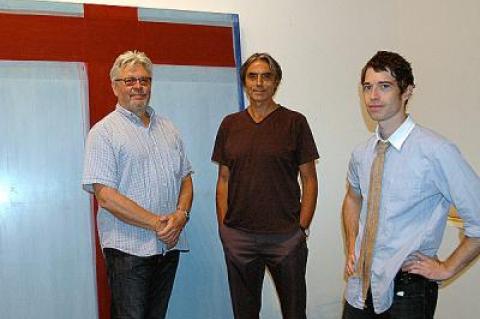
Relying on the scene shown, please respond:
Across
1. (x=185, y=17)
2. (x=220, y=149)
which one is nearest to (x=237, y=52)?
(x=185, y=17)

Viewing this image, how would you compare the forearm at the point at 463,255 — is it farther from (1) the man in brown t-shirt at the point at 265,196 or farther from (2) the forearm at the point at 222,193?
(2) the forearm at the point at 222,193

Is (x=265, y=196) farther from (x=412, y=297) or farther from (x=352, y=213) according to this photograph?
(x=412, y=297)

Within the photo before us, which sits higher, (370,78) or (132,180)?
(370,78)

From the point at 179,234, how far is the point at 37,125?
92cm

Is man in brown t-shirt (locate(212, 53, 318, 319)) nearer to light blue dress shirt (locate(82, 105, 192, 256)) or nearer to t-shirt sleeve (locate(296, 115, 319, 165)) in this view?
t-shirt sleeve (locate(296, 115, 319, 165))

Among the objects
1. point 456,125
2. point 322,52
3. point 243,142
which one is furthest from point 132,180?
point 456,125

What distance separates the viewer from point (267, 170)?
2.32 meters

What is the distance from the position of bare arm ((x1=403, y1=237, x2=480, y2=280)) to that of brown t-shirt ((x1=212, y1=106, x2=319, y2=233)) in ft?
2.65

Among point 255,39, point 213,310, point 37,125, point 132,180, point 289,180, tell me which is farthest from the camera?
point 255,39

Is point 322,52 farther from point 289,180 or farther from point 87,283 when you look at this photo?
point 87,283

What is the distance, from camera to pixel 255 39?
3.09 metres

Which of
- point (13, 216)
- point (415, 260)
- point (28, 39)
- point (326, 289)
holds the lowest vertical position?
point (326, 289)

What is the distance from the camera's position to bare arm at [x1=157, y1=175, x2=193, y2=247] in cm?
212

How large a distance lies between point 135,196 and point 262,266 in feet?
2.29
